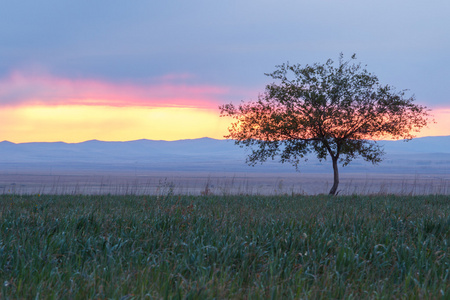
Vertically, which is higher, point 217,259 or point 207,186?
point 207,186

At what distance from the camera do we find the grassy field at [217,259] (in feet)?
17.3

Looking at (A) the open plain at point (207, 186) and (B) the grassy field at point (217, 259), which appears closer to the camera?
(B) the grassy field at point (217, 259)

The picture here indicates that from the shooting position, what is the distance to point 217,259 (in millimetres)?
6453

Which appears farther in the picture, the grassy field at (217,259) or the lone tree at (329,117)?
the lone tree at (329,117)

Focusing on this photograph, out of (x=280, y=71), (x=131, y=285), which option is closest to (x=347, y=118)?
(x=280, y=71)

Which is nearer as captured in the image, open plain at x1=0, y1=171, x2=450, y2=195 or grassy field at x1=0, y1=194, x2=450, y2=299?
grassy field at x1=0, y1=194, x2=450, y2=299

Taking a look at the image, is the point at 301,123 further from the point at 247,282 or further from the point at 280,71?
the point at 247,282

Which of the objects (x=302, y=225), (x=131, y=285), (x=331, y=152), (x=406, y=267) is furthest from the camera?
(x=331, y=152)

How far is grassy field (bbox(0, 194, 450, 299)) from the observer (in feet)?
17.3

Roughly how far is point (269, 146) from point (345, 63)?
6934mm

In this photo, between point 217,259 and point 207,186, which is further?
point 207,186

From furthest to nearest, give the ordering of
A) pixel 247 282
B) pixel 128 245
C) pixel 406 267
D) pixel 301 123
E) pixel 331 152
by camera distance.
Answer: pixel 331 152 → pixel 301 123 → pixel 128 245 → pixel 406 267 → pixel 247 282

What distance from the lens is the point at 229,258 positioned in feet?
21.7

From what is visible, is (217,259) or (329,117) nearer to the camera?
(217,259)
